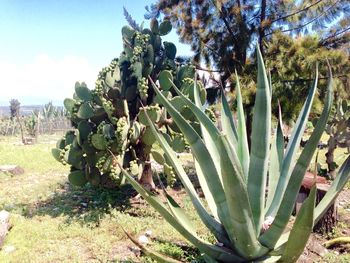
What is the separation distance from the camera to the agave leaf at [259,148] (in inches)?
61.1

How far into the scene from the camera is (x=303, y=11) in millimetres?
5508

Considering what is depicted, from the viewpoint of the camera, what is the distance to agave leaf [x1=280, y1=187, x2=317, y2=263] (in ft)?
3.94

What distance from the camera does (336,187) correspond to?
1.61m

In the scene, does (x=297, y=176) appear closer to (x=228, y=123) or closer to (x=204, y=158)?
(x=204, y=158)

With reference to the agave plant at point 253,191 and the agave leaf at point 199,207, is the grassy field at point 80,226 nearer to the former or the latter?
the agave leaf at point 199,207

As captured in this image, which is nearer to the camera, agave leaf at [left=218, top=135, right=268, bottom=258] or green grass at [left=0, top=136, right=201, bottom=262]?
agave leaf at [left=218, top=135, right=268, bottom=258]

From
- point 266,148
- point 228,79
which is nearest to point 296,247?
point 266,148

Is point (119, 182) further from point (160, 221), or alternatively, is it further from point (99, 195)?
point (99, 195)

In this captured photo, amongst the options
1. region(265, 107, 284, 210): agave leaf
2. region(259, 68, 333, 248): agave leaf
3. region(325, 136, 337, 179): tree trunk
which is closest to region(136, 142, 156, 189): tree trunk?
region(265, 107, 284, 210): agave leaf

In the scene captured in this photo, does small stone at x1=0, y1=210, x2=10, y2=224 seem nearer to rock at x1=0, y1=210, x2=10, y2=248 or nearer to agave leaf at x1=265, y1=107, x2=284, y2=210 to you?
rock at x1=0, y1=210, x2=10, y2=248

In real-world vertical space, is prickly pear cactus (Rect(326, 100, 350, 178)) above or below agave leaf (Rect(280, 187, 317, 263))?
above

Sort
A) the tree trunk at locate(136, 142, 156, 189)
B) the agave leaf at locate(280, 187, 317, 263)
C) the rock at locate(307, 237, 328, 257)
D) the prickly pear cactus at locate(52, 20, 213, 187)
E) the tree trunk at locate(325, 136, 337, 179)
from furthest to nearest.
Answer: the tree trunk at locate(325, 136, 337, 179)
the tree trunk at locate(136, 142, 156, 189)
the prickly pear cactus at locate(52, 20, 213, 187)
the rock at locate(307, 237, 328, 257)
the agave leaf at locate(280, 187, 317, 263)

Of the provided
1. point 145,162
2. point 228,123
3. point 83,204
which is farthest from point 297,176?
point 83,204

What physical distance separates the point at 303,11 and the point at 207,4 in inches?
59.5
